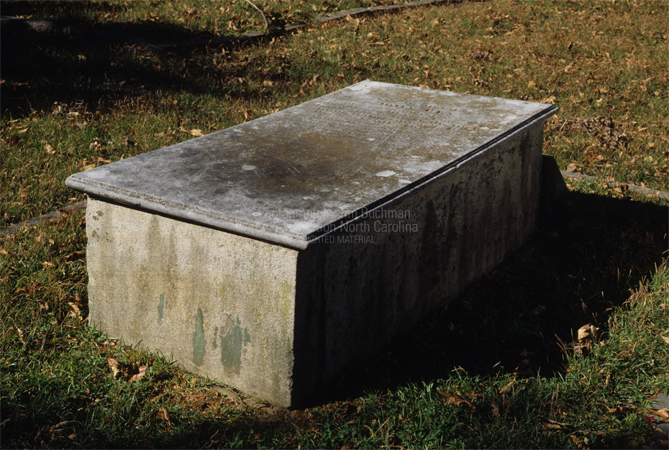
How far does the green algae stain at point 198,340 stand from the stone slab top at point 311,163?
480 millimetres

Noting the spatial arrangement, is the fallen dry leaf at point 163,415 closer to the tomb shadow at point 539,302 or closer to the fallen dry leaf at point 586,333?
the tomb shadow at point 539,302

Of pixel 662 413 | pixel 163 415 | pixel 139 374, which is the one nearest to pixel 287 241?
pixel 163 415

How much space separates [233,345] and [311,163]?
1054 millimetres

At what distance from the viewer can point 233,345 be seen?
3.04 metres

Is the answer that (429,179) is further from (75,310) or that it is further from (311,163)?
(75,310)

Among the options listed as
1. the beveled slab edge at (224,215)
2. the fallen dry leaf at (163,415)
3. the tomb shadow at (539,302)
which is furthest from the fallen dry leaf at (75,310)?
the tomb shadow at (539,302)

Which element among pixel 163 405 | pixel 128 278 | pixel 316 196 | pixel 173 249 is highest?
pixel 316 196

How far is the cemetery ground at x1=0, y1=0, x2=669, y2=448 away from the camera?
2887 millimetres

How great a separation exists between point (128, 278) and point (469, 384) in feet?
5.45

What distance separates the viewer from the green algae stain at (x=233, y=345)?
118 inches

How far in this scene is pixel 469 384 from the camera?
317 centimetres

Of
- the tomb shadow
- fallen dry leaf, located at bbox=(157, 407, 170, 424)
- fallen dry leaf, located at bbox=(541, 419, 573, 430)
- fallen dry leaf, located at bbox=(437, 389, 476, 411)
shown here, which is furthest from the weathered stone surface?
fallen dry leaf, located at bbox=(541, 419, 573, 430)

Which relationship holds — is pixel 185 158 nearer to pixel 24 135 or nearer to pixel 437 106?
pixel 437 106

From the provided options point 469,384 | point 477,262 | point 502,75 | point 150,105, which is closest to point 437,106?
point 477,262
